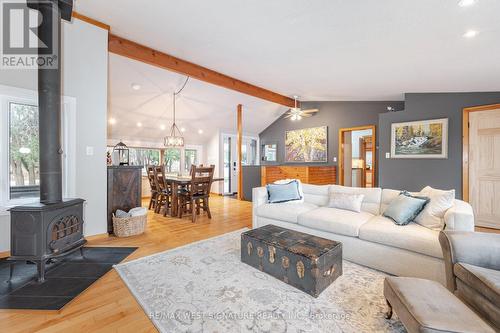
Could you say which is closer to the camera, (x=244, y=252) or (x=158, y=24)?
(x=244, y=252)

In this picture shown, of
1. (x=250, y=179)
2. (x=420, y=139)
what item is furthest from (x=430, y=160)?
(x=250, y=179)

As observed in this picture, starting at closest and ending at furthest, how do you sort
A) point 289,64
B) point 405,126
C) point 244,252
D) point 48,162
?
1. point 48,162
2. point 244,252
3. point 289,64
4. point 405,126

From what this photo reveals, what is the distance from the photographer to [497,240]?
60.7 inches

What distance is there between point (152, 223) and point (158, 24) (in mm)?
3164

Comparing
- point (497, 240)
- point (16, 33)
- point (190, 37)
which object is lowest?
point (497, 240)

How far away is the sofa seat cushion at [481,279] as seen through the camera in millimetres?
1222

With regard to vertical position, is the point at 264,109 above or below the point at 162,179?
above

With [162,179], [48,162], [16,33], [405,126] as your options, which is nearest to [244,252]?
[48,162]

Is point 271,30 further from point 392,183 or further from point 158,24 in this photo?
point 392,183

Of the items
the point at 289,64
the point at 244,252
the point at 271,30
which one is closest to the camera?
the point at 244,252

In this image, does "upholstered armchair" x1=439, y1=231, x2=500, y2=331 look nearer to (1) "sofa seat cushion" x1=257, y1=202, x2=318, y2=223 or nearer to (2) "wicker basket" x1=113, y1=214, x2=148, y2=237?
(1) "sofa seat cushion" x1=257, y1=202, x2=318, y2=223

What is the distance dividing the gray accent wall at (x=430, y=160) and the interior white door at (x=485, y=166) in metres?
0.17

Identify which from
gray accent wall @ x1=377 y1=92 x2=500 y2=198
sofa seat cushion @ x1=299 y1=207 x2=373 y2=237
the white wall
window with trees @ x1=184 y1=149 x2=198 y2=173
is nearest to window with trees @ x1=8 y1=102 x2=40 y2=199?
the white wall

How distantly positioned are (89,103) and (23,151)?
0.94m
